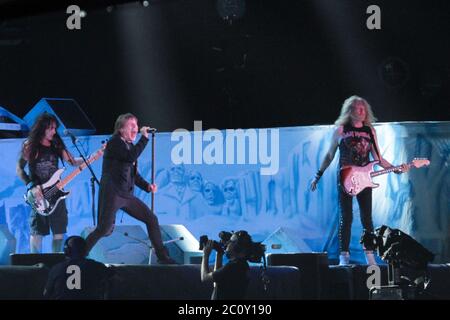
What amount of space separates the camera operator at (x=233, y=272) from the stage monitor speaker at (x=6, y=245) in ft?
9.76

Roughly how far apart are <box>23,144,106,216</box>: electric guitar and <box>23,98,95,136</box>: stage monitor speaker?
365mm

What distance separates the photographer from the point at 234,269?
7297 millimetres

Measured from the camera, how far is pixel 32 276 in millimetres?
8578

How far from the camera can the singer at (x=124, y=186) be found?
8.88 m

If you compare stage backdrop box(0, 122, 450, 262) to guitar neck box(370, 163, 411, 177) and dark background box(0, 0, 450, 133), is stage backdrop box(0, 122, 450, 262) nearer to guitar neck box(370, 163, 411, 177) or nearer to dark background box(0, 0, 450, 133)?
guitar neck box(370, 163, 411, 177)

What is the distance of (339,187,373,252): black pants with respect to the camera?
8625mm

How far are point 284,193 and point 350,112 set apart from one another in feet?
3.06

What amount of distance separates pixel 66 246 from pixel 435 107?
349cm

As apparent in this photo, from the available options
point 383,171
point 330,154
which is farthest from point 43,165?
point 383,171

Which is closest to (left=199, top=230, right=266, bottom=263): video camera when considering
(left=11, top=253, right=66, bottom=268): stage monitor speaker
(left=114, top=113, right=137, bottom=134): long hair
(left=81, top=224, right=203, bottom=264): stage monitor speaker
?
(left=81, top=224, right=203, bottom=264): stage monitor speaker
